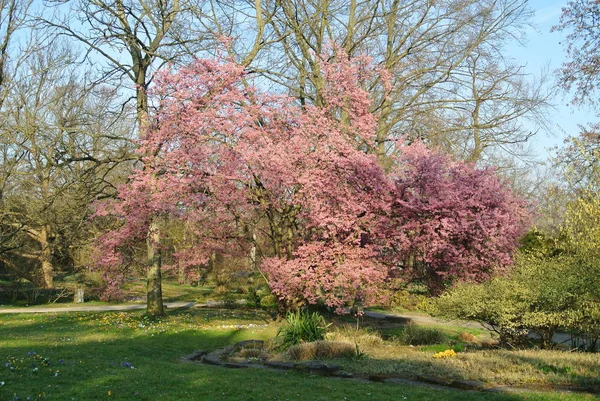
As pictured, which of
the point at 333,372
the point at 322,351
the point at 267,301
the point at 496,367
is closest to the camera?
the point at 496,367

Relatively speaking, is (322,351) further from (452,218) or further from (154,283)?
(154,283)

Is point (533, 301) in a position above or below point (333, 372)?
above

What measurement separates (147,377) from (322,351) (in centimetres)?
395

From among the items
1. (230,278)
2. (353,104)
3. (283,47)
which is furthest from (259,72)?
(230,278)

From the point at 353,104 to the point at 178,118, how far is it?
16.9ft

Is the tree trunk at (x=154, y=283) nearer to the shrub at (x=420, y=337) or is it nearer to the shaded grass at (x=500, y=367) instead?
the shrub at (x=420, y=337)

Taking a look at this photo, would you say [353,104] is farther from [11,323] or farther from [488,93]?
[11,323]

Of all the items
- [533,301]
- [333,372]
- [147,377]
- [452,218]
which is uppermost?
[452,218]

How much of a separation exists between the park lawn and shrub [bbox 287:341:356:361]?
4.56 ft

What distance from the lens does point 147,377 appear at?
8.80 m

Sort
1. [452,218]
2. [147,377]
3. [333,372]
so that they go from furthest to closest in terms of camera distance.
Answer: [452,218] < [333,372] < [147,377]

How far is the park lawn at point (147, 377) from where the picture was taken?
7547 millimetres

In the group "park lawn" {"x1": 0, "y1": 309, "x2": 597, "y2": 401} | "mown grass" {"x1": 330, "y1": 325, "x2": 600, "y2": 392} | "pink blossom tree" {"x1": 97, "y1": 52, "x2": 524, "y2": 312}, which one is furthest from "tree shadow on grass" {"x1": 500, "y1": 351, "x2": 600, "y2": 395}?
"pink blossom tree" {"x1": 97, "y1": 52, "x2": 524, "y2": 312}

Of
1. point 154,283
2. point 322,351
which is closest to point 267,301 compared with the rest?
point 154,283
